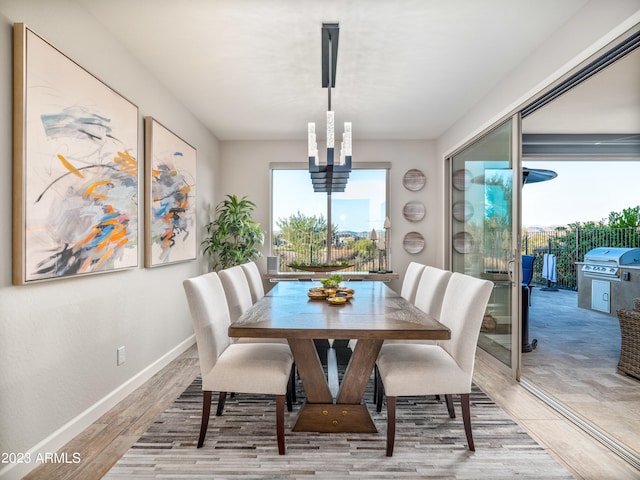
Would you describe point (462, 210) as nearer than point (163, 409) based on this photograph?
No

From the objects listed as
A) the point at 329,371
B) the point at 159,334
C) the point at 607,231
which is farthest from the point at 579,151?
the point at 159,334

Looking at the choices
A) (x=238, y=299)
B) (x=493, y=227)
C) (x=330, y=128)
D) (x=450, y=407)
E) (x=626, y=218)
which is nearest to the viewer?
(x=450, y=407)

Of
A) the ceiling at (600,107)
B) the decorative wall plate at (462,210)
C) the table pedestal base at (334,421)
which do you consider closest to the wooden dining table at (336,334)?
the table pedestal base at (334,421)

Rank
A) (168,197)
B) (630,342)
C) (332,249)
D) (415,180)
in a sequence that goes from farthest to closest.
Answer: (332,249)
(415,180)
(168,197)
(630,342)

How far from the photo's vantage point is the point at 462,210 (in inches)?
177

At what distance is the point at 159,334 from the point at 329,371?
164 cm

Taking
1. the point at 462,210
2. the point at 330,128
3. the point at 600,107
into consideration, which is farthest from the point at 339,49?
the point at 600,107

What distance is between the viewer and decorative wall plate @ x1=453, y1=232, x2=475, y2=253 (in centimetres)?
421

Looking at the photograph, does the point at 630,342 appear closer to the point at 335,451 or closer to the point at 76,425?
the point at 335,451

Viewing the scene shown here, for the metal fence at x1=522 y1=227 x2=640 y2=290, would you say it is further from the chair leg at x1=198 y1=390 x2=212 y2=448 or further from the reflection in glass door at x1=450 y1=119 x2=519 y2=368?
the chair leg at x1=198 y1=390 x2=212 y2=448

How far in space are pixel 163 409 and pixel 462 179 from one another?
4.00 meters

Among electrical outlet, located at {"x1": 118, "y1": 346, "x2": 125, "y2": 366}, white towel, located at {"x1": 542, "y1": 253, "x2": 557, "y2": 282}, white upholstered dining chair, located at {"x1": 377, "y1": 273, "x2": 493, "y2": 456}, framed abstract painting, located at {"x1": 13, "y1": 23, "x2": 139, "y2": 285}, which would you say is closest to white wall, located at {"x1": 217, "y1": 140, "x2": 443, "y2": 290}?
framed abstract painting, located at {"x1": 13, "y1": 23, "x2": 139, "y2": 285}

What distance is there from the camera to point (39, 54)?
1.85m

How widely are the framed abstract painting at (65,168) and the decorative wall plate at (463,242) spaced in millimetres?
3544
